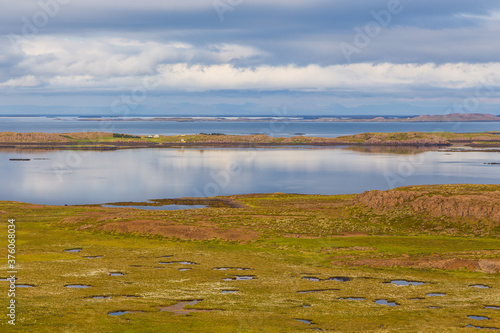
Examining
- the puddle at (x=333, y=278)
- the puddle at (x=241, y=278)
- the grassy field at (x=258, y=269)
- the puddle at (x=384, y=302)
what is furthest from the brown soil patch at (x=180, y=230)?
the puddle at (x=384, y=302)

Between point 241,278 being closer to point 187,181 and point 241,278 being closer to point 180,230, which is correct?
point 180,230

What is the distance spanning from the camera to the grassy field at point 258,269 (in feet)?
132

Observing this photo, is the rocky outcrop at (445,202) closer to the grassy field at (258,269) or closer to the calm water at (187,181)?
the grassy field at (258,269)

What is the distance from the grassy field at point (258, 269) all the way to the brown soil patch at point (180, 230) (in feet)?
0.74

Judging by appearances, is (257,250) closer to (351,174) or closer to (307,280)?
(307,280)

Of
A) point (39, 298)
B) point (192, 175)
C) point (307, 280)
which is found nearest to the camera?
point (39, 298)

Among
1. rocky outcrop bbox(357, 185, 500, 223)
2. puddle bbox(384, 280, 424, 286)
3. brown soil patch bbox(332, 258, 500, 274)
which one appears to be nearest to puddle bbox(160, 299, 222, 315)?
puddle bbox(384, 280, 424, 286)

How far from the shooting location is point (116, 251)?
68875mm

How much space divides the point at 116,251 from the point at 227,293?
25.5 metres

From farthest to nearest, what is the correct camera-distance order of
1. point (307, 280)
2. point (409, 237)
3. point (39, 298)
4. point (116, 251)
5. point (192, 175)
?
point (192, 175)
point (409, 237)
point (116, 251)
point (307, 280)
point (39, 298)

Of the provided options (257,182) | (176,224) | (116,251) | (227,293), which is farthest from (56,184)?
(227,293)

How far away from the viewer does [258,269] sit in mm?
59062

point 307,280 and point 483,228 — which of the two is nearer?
point 307,280

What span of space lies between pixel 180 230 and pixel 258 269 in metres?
23.4
